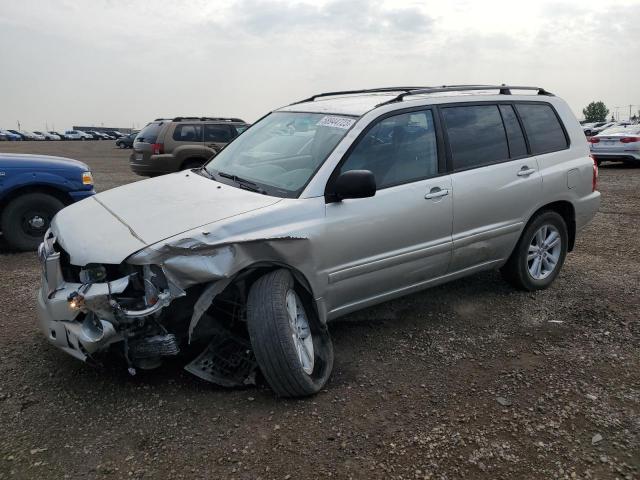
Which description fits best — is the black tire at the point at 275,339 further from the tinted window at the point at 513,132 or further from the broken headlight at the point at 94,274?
the tinted window at the point at 513,132

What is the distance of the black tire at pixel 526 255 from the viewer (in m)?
4.73

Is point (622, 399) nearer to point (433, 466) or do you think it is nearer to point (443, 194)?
point (433, 466)

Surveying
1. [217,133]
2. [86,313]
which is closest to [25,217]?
[86,313]

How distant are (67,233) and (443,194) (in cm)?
255

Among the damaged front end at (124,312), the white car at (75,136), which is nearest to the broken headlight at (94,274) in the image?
the damaged front end at (124,312)

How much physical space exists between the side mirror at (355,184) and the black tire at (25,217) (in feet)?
15.0

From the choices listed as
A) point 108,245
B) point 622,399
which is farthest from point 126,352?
point 622,399

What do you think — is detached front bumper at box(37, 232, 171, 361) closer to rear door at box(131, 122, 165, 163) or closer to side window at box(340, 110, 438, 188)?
side window at box(340, 110, 438, 188)

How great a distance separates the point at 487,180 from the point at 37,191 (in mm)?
5294

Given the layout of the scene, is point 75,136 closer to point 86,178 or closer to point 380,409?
point 86,178

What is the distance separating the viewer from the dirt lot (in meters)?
2.65

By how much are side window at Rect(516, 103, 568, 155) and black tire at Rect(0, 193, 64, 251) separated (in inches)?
209

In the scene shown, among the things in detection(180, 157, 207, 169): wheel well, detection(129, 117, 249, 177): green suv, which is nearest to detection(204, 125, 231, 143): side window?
detection(129, 117, 249, 177): green suv

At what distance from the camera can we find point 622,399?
3215 mm
